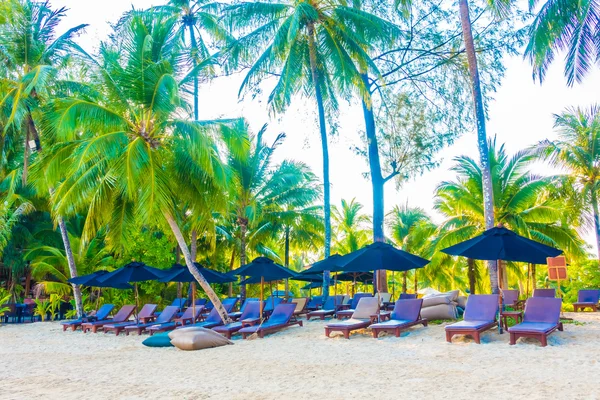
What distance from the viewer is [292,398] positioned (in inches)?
237

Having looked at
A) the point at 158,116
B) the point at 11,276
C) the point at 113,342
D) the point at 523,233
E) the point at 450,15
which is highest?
the point at 450,15

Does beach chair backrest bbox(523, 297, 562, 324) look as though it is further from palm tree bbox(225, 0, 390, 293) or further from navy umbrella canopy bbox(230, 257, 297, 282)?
palm tree bbox(225, 0, 390, 293)

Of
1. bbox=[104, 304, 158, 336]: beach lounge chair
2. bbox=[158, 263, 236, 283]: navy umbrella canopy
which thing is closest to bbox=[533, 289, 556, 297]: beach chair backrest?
bbox=[158, 263, 236, 283]: navy umbrella canopy

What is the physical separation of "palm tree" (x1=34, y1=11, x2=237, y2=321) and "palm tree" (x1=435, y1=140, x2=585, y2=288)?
11.1m

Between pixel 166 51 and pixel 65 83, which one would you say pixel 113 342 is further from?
pixel 65 83

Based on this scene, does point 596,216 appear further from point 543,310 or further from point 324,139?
point 543,310

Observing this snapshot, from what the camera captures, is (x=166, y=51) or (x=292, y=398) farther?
(x=166, y=51)

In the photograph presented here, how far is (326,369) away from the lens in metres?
7.79

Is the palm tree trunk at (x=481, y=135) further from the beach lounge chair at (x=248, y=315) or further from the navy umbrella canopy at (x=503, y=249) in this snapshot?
the beach lounge chair at (x=248, y=315)

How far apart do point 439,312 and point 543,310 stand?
3587mm

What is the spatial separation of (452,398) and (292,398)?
5.81 ft

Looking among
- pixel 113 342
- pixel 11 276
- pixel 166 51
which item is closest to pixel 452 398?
pixel 113 342

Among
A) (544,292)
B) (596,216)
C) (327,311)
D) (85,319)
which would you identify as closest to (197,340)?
(327,311)

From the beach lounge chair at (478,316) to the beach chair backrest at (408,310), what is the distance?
1340 mm
